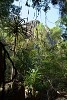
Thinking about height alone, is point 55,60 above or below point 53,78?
above

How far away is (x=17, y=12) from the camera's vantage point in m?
12.2

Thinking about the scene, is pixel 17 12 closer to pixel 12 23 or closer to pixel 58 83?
pixel 12 23

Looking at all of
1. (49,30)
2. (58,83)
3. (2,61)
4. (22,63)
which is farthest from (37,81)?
(2,61)

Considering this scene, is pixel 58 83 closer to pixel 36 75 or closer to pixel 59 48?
pixel 59 48

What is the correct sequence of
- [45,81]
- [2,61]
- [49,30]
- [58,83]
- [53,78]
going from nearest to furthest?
[2,61] < [45,81] < [53,78] < [58,83] < [49,30]

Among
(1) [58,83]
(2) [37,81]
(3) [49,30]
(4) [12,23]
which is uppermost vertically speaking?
(4) [12,23]

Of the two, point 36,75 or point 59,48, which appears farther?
point 59,48

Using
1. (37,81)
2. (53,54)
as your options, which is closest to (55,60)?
(53,54)

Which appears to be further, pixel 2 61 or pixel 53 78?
pixel 53 78

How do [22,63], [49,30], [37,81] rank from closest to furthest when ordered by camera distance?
[37,81], [22,63], [49,30]

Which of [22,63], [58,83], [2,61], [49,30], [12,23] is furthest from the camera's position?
[49,30]

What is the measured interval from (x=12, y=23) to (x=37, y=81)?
3950 millimetres

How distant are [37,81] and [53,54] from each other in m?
3.66

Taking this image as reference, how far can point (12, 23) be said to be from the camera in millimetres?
14930
